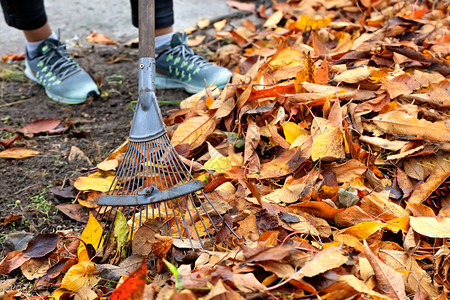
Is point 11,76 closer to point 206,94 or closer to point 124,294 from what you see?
point 206,94

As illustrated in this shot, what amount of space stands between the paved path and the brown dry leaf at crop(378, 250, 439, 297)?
2.46 meters

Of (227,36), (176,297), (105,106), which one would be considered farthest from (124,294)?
(227,36)

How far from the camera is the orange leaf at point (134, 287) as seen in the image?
3.08 ft

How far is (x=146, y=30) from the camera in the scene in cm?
157

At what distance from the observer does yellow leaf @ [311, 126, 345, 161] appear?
1.40m

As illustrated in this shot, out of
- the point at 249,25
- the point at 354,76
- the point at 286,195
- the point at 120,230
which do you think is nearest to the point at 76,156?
the point at 120,230

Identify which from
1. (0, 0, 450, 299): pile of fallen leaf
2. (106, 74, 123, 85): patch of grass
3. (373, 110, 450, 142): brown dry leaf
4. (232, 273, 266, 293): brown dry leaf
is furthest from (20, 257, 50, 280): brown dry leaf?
(106, 74, 123, 85): patch of grass

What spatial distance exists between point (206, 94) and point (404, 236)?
3.35 feet

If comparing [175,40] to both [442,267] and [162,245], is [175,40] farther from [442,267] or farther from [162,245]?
[442,267]

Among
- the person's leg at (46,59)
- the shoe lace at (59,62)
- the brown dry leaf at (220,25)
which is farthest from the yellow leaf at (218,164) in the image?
the brown dry leaf at (220,25)

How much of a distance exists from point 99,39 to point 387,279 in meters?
2.57

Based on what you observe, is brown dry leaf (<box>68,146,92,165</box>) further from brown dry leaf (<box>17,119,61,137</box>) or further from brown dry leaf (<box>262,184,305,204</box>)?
brown dry leaf (<box>262,184,305,204</box>)

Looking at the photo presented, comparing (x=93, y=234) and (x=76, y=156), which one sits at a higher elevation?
(x=93, y=234)

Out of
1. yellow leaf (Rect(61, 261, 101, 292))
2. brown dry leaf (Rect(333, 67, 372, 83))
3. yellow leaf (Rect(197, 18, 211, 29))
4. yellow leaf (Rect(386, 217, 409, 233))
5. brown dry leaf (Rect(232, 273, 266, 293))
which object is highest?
brown dry leaf (Rect(333, 67, 372, 83))
